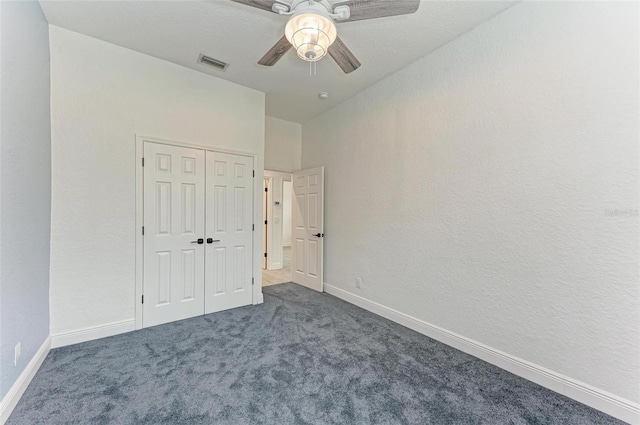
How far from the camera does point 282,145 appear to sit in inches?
188

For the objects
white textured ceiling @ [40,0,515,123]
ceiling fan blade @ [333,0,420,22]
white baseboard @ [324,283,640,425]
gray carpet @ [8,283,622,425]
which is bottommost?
gray carpet @ [8,283,622,425]

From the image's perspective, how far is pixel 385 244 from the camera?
3.30 meters

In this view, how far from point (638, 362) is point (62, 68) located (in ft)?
16.6

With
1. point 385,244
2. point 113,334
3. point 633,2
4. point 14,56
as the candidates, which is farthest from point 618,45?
point 113,334

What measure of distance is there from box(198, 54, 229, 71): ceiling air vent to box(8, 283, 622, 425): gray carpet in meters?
2.99

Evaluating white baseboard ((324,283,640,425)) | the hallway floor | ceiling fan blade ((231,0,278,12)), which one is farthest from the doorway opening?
ceiling fan blade ((231,0,278,12))

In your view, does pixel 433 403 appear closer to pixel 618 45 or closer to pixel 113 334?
pixel 618 45

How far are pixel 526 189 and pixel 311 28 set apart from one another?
6.58ft

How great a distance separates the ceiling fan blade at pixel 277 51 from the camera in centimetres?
192

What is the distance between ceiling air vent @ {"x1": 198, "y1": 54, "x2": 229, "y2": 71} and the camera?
9.64 ft

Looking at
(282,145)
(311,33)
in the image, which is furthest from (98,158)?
(282,145)

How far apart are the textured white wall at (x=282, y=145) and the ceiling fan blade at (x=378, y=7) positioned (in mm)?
3119

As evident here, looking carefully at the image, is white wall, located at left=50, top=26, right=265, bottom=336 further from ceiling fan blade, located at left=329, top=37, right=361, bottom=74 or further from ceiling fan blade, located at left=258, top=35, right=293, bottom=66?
ceiling fan blade, located at left=329, top=37, right=361, bottom=74

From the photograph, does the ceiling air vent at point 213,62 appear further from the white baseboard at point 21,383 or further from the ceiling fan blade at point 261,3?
the white baseboard at point 21,383
